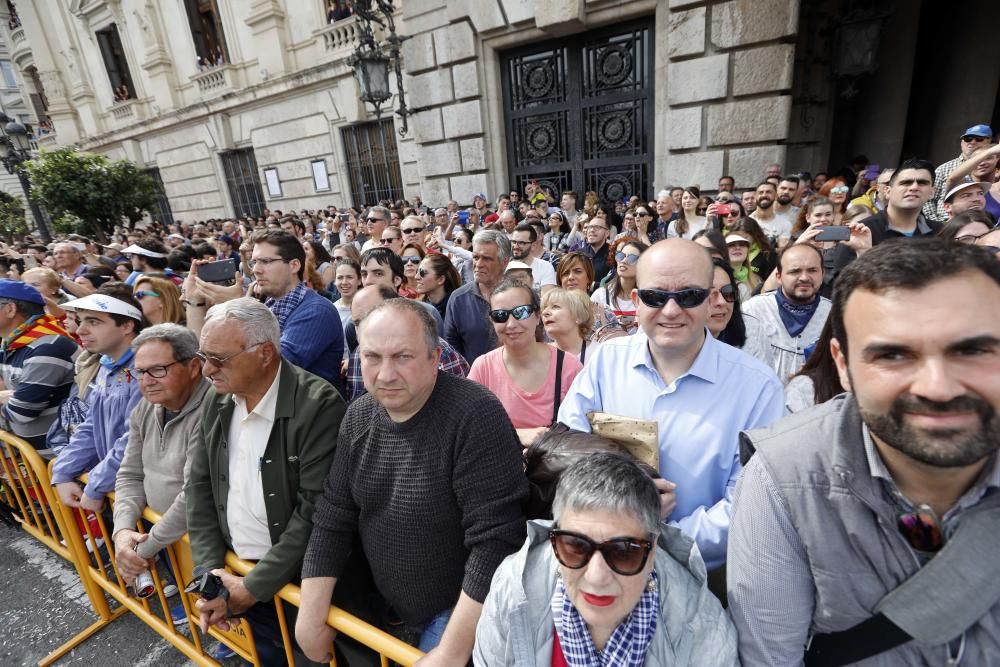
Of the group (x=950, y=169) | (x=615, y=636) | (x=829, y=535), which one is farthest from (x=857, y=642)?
(x=950, y=169)

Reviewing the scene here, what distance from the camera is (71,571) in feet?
11.0

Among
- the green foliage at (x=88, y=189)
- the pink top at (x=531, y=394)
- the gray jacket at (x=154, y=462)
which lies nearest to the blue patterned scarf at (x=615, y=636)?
the pink top at (x=531, y=394)

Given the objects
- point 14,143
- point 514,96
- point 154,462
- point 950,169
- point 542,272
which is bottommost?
point 154,462

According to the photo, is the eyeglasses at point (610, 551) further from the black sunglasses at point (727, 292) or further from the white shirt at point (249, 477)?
the black sunglasses at point (727, 292)

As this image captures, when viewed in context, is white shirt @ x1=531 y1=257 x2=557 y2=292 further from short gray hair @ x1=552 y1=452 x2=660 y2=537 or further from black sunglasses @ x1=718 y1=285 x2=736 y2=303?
short gray hair @ x1=552 y1=452 x2=660 y2=537

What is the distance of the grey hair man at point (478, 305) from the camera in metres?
3.69

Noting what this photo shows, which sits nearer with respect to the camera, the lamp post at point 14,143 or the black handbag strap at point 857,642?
the black handbag strap at point 857,642

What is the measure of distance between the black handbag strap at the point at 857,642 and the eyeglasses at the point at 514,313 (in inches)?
69.4

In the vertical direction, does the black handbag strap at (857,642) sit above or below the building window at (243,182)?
below

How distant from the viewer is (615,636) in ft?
4.00

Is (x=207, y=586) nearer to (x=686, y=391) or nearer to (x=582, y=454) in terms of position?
(x=582, y=454)

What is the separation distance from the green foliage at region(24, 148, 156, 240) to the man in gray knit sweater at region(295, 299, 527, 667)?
56.0 ft

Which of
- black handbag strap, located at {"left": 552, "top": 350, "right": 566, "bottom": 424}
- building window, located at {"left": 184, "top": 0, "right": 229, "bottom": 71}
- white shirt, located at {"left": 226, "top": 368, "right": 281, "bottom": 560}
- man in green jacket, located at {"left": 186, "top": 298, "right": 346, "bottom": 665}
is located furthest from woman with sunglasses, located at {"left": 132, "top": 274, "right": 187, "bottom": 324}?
building window, located at {"left": 184, "top": 0, "right": 229, "bottom": 71}

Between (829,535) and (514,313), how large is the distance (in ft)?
5.72
